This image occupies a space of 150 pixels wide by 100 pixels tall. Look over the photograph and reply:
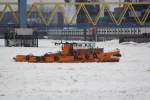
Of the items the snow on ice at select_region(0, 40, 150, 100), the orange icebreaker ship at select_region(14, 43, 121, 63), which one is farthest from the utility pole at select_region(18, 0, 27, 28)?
the snow on ice at select_region(0, 40, 150, 100)

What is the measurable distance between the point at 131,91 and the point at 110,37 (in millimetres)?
48101

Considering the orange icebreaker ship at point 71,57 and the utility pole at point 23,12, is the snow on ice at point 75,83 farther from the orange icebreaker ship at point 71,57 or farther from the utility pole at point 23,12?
the utility pole at point 23,12

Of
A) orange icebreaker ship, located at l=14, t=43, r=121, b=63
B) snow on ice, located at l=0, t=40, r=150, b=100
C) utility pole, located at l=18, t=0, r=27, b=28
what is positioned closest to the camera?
snow on ice, located at l=0, t=40, r=150, b=100

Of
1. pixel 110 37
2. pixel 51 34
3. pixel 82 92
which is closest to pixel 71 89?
pixel 82 92

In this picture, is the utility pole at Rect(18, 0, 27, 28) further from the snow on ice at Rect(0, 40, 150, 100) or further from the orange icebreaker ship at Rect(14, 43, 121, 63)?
the snow on ice at Rect(0, 40, 150, 100)

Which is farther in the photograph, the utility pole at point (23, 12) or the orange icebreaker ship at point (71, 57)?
the utility pole at point (23, 12)

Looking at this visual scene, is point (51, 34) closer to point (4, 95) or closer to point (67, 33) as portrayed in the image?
point (67, 33)

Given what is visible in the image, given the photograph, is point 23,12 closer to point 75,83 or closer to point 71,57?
point 71,57

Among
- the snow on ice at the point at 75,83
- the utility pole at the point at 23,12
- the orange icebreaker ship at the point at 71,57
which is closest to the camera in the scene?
the snow on ice at the point at 75,83

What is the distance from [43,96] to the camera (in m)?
11.4

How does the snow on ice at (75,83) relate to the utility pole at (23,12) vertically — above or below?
below

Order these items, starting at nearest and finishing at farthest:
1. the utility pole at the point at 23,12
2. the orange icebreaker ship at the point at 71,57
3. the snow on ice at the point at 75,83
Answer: the snow on ice at the point at 75,83 < the orange icebreaker ship at the point at 71,57 < the utility pole at the point at 23,12

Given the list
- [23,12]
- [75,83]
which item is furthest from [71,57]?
[23,12]

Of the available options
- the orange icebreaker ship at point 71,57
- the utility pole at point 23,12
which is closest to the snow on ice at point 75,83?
the orange icebreaker ship at point 71,57
